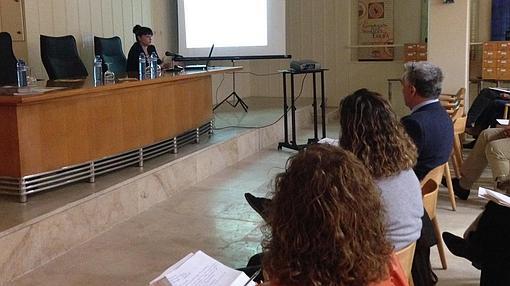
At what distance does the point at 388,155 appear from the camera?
2.13 m

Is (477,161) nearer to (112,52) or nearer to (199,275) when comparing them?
(199,275)

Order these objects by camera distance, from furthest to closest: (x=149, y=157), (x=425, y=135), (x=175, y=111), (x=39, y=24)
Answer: (x=39, y=24), (x=175, y=111), (x=149, y=157), (x=425, y=135)

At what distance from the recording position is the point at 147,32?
21.2 feet

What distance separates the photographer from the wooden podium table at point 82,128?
3639 mm

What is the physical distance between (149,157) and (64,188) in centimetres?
100

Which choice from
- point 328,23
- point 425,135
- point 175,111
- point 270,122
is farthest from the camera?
point 328,23

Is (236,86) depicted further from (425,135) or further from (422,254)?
(422,254)

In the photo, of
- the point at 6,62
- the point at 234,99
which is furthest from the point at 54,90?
the point at 234,99

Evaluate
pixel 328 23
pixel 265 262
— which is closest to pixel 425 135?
pixel 265 262

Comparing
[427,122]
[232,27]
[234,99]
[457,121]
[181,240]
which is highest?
[232,27]

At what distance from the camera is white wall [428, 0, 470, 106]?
6.27 metres

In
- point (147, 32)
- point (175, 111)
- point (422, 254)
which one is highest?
point (147, 32)

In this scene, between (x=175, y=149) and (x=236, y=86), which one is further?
(x=236, y=86)

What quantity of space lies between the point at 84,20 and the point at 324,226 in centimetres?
624
